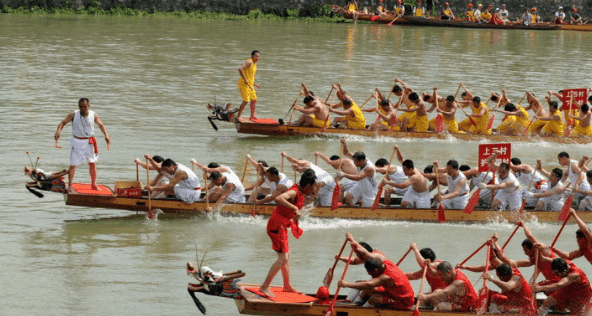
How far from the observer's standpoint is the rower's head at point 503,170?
15820 millimetres

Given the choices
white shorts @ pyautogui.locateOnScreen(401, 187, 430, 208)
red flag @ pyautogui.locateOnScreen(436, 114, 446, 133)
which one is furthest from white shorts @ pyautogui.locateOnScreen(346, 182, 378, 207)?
red flag @ pyautogui.locateOnScreen(436, 114, 446, 133)

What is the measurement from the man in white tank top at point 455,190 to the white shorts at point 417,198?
0.20 m

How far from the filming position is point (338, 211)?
51.1 feet

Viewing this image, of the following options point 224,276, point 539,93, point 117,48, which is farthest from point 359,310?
point 117,48

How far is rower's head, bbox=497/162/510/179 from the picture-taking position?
15.8 metres

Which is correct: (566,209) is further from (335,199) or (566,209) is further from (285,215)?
(285,215)

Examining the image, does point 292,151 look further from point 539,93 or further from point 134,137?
point 539,93

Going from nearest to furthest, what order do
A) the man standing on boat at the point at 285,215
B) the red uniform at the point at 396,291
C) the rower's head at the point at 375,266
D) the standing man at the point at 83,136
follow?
1. the rower's head at the point at 375,266
2. the red uniform at the point at 396,291
3. the man standing on boat at the point at 285,215
4. the standing man at the point at 83,136

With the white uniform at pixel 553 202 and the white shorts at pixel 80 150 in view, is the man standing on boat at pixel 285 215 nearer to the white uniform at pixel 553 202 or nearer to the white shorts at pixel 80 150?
the white shorts at pixel 80 150

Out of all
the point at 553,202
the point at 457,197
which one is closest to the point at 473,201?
the point at 457,197

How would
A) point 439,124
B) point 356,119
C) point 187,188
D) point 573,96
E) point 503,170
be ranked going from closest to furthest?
1. point 187,188
2. point 503,170
3. point 439,124
4. point 573,96
5. point 356,119

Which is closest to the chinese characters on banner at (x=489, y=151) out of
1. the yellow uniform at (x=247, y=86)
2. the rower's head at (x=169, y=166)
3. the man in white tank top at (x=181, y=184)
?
the man in white tank top at (x=181, y=184)

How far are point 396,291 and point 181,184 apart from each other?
5.51 m

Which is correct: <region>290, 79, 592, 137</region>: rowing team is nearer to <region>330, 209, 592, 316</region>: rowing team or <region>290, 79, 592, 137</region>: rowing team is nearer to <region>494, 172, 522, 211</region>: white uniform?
<region>494, 172, 522, 211</region>: white uniform
